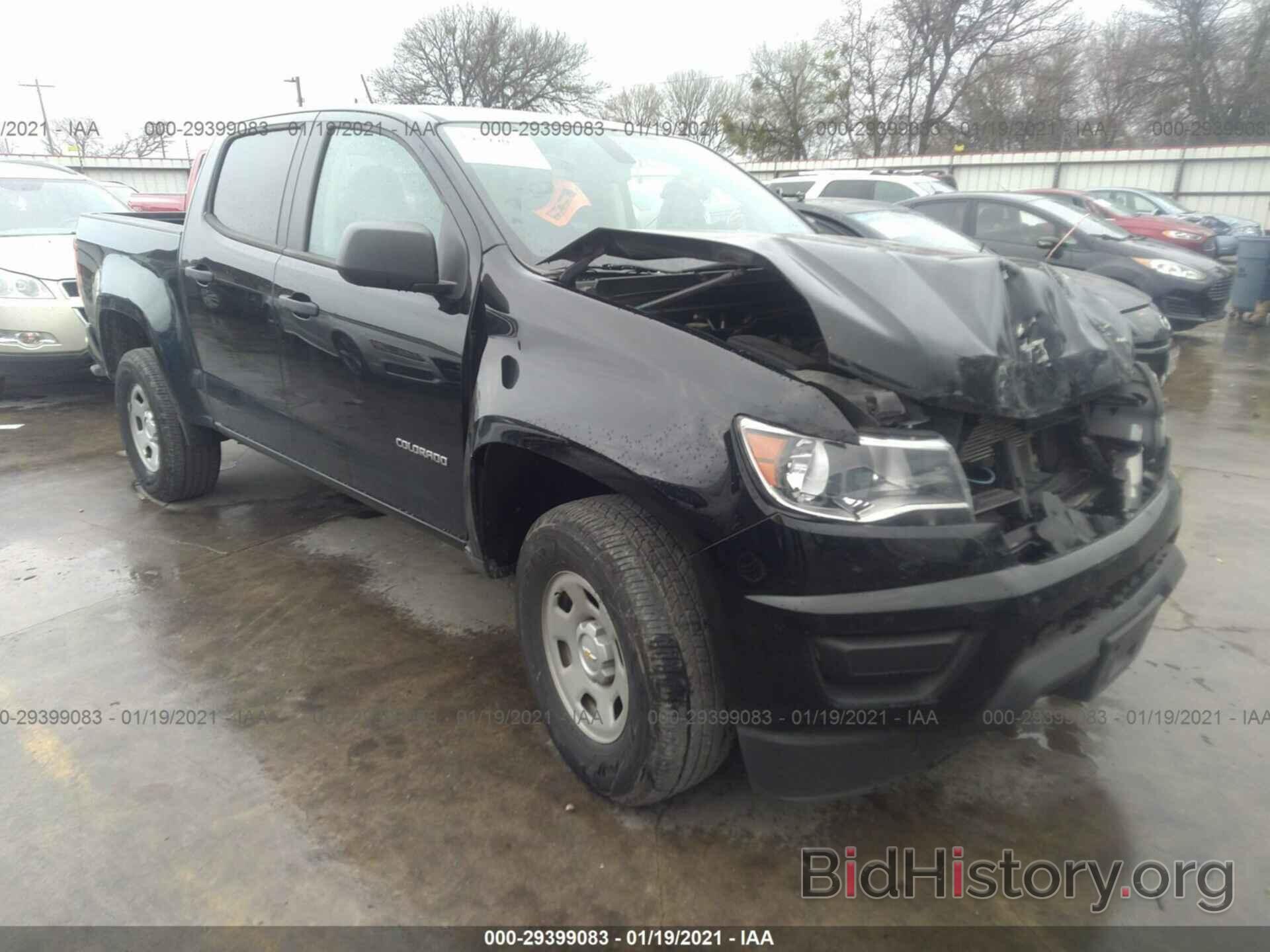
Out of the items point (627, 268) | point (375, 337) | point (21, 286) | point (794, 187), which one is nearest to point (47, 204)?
point (21, 286)

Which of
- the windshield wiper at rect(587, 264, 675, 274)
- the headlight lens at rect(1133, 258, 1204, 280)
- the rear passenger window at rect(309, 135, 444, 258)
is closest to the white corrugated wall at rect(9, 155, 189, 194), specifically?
the headlight lens at rect(1133, 258, 1204, 280)

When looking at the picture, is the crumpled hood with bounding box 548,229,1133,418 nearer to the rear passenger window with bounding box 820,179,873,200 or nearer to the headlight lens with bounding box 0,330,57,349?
the headlight lens with bounding box 0,330,57,349

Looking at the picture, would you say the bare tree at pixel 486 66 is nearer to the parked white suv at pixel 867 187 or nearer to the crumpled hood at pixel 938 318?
the parked white suv at pixel 867 187

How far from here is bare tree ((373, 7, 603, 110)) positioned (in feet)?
113

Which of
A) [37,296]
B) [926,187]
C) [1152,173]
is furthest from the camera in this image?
[1152,173]

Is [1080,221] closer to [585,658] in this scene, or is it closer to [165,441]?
[165,441]

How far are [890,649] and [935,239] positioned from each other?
5.71 m

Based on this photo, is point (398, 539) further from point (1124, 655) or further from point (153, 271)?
point (1124, 655)

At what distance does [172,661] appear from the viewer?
3092 mm

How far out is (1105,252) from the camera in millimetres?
9164

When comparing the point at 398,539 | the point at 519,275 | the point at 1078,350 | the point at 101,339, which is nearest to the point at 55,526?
the point at 101,339

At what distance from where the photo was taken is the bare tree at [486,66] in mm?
34469

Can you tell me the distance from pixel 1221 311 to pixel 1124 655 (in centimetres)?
893

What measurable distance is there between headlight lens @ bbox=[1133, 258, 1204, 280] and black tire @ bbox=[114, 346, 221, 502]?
29.1 feet
